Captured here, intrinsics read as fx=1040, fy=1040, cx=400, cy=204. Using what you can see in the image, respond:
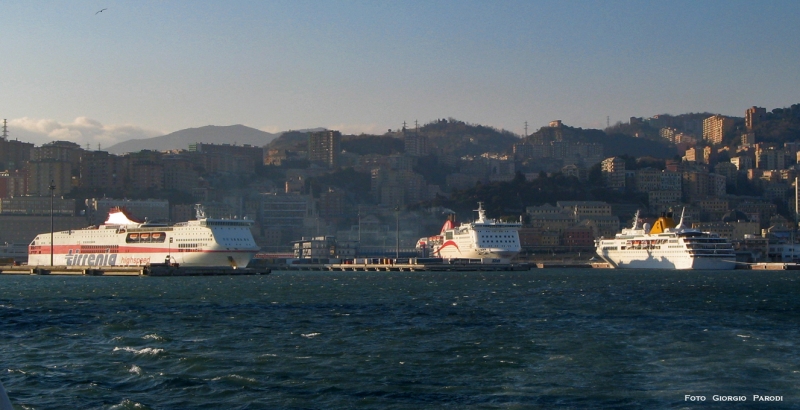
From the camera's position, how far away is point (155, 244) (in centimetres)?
8569

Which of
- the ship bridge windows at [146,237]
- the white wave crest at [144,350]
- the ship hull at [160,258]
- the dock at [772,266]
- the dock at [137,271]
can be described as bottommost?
the dock at [772,266]

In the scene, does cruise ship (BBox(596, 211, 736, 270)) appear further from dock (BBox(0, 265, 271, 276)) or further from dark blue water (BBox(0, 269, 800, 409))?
dark blue water (BBox(0, 269, 800, 409))

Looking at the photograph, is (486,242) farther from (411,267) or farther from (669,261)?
(669,261)

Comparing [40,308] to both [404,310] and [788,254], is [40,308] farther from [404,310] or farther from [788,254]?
[788,254]

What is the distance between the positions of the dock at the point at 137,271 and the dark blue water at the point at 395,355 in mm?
37618

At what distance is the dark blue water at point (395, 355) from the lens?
17.5 metres

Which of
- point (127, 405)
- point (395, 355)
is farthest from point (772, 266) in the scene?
point (127, 405)

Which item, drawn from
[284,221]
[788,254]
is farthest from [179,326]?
[284,221]

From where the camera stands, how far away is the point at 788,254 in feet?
387

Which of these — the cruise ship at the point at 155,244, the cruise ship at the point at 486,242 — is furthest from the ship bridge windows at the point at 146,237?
the cruise ship at the point at 486,242

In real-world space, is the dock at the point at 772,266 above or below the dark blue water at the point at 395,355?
below

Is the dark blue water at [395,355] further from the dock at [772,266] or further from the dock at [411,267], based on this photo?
the dock at [772,266]

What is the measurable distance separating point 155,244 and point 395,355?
66.5 metres

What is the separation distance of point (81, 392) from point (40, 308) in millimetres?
19671
